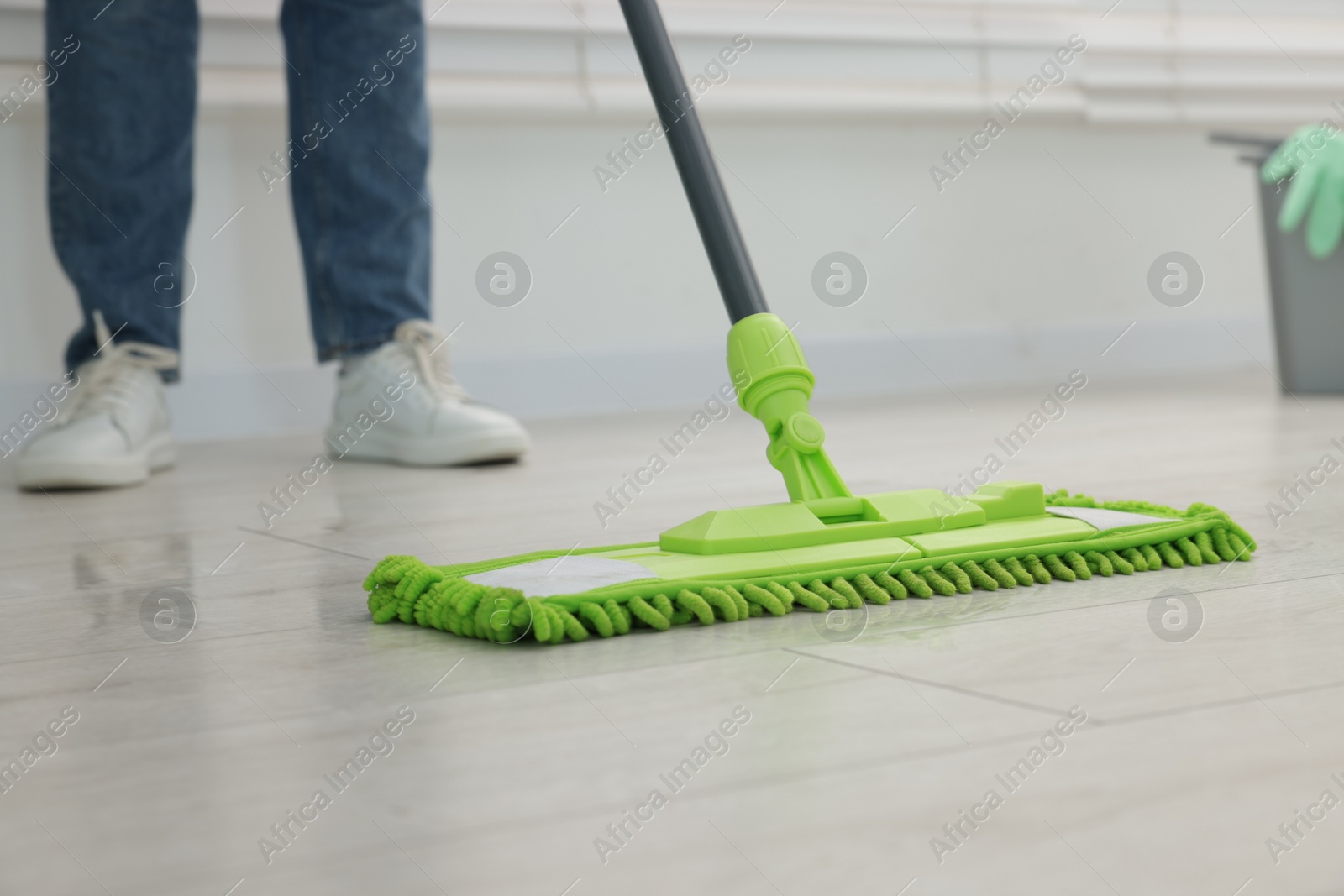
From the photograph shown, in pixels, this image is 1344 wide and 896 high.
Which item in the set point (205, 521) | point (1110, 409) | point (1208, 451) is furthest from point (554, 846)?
point (1110, 409)

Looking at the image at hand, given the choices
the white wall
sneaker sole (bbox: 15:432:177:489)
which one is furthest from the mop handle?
the white wall

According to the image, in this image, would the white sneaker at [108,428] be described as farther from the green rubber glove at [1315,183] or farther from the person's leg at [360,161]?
the green rubber glove at [1315,183]

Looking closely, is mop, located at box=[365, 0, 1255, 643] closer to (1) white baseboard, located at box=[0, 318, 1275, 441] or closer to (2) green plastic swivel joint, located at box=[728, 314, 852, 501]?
(2) green plastic swivel joint, located at box=[728, 314, 852, 501]

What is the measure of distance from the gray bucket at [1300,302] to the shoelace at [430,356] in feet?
3.76

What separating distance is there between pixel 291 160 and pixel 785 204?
0.93 m

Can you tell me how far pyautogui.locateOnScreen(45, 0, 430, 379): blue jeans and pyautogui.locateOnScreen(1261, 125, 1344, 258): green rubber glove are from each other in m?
1.15

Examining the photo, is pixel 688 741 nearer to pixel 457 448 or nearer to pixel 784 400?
pixel 784 400

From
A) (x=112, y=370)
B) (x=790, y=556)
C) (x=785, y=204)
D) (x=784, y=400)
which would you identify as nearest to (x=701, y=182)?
(x=784, y=400)

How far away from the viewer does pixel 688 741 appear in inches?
17.0

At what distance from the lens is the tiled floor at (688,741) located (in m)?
0.34

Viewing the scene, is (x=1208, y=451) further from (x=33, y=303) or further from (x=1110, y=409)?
(x=33, y=303)

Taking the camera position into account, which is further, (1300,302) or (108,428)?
(1300,302)

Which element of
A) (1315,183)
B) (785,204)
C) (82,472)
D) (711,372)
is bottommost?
(711,372)

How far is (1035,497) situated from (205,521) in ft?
2.15
